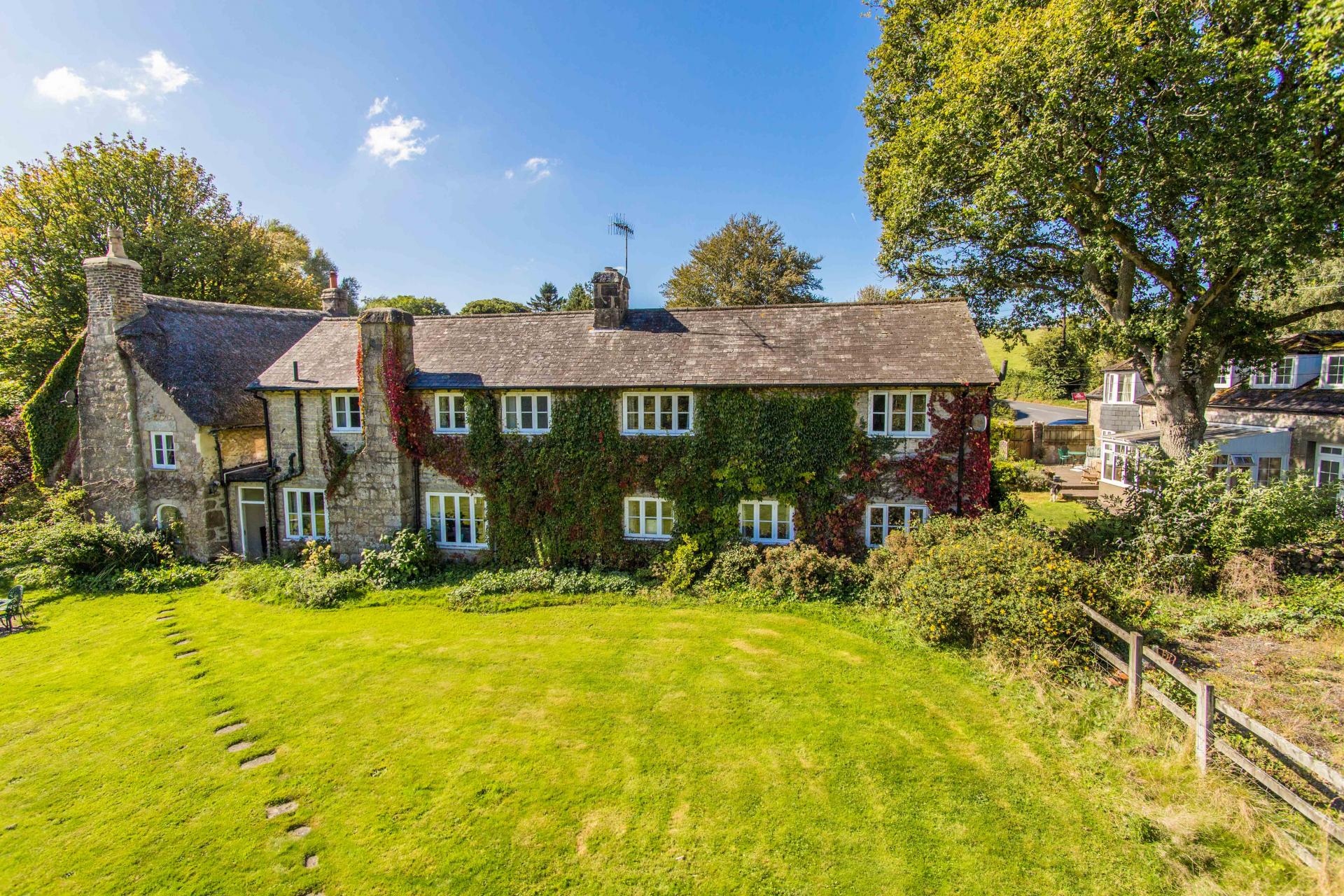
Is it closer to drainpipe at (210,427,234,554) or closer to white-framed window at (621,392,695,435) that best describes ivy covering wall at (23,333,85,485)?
drainpipe at (210,427,234,554)

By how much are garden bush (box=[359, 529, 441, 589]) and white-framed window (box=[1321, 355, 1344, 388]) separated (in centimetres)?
3442

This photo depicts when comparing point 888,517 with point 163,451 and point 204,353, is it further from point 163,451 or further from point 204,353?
point 204,353

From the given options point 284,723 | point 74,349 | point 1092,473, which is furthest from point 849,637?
point 74,349

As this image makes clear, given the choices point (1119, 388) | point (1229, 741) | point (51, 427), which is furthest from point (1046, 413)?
point (51, 427)

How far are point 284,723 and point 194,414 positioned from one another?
604 inches

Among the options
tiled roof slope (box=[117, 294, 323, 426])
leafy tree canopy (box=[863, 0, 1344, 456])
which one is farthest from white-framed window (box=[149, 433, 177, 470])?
leafy tree canopy (box=[863, 0, 1344, 456])

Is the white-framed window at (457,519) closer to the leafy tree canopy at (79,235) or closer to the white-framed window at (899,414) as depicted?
the white-framed window at (899,414)

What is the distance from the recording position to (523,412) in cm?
1858

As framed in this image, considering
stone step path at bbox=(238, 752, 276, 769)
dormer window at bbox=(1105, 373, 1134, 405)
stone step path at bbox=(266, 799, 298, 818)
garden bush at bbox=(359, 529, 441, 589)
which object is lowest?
stone step path at bbox=(266, 799, 298, 818)

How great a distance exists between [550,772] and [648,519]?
9575 millimetres

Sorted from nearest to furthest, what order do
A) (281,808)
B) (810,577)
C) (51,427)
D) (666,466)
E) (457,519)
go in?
(281,808) → (810,577) → (666,466) → (457,519) → (51,427)

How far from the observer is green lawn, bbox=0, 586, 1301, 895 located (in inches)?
285

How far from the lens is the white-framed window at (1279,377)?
24.3m

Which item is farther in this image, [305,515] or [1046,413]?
[1046,413]
